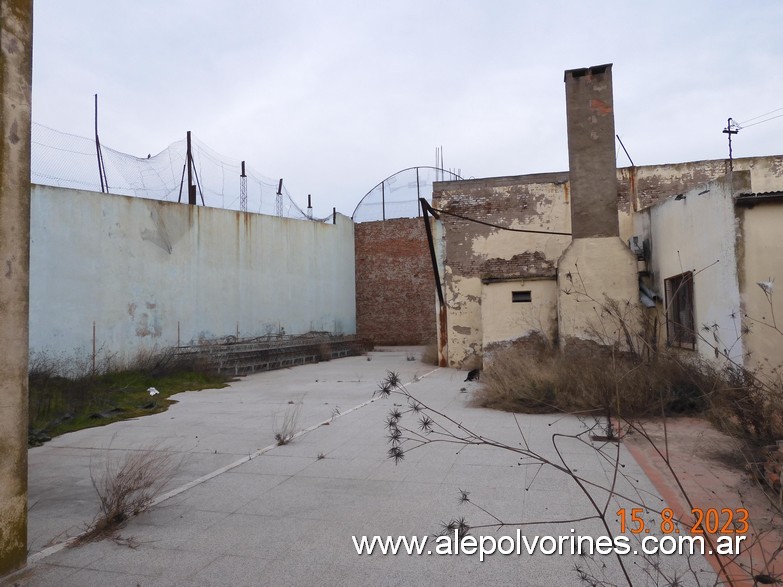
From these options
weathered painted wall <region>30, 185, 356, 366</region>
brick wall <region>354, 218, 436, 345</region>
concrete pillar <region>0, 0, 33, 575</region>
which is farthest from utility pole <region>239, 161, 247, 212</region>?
concrete pillar <region>0, 0, 33, 575</region>

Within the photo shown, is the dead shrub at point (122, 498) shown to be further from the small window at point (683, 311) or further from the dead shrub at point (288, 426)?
the small window at point (683, 311)

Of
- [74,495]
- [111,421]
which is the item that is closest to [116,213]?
[111,421]

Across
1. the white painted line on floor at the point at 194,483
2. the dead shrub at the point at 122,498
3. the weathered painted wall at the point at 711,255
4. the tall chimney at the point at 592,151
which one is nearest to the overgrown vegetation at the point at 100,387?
Answer: the white painted line on floor at the point at 194,483

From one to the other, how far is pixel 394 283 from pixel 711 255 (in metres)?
17.0

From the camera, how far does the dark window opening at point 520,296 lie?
13242 mm

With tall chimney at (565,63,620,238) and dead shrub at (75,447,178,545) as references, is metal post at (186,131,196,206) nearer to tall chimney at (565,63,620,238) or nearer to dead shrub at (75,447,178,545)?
tall chimney at (565,63,620,238)

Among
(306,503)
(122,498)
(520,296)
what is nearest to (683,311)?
(520,296)

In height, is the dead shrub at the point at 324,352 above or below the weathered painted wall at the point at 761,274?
below

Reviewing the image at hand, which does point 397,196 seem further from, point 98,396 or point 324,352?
point 98,396

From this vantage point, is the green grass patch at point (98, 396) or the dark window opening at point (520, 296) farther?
the dark window opening at point (520, 296)

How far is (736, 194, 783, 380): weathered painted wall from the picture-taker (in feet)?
23.7

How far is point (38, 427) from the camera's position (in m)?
7.66

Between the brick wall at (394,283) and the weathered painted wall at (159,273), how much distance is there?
3582 millimetres

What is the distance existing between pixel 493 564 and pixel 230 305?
1450 cm
